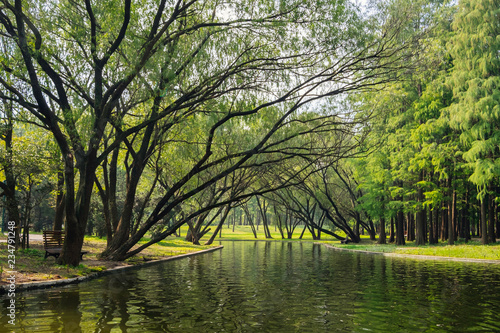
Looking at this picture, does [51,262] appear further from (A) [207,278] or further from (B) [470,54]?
(B) [470,54]

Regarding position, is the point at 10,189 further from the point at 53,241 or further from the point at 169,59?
the point at 169,59

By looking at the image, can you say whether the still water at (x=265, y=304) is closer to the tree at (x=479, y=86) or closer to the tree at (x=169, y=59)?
the tree at (x=169, y=59)

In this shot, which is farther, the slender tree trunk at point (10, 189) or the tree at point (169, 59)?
the slender tree trunk at point (10, 189)

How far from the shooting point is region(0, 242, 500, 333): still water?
688 centimetres

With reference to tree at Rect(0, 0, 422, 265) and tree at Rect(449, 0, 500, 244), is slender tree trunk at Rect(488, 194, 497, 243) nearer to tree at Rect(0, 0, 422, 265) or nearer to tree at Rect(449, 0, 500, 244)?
tree at Rect(449, 0, 500, 244)

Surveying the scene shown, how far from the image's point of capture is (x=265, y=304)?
893cm

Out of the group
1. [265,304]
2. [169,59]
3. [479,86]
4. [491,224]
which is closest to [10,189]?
[169,59]

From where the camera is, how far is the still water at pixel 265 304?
6879 mm

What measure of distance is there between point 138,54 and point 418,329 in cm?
1126

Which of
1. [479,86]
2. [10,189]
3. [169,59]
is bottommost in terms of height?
[10,189]

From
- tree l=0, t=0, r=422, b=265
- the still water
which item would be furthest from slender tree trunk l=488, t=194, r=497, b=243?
tree l=0, t=0, r=422, b=265

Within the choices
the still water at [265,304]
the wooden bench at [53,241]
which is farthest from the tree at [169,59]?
the still water at [265,304]

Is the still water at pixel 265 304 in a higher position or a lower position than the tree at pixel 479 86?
lower

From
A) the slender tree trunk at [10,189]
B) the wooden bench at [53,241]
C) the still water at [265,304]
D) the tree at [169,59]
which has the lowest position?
the still water at [265,304]
